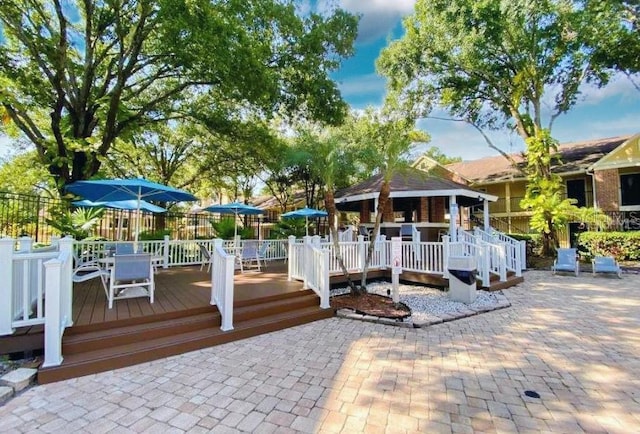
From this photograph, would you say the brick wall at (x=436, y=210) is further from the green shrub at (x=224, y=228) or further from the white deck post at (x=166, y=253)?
the white deck post at (x=166, y=253)

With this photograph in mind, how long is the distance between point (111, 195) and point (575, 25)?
63.1 ft

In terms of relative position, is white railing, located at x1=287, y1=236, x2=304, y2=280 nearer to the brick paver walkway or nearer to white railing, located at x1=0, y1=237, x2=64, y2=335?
the brick paver walkway

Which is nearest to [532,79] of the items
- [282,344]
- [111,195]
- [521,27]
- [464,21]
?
[521,27]

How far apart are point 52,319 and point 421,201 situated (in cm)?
1166

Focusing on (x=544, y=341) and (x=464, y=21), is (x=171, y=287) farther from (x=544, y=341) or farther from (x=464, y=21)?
(x=464, y=21)

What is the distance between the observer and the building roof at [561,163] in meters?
17.6

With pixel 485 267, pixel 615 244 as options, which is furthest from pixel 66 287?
pixel 615 244

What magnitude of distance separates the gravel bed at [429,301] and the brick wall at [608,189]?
1314 cm

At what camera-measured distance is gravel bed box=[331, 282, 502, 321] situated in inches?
249

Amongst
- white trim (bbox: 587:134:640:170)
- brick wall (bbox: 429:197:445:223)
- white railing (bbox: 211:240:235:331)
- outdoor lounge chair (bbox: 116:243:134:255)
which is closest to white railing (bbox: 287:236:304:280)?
white railing (bbox: 211:240:235:331)

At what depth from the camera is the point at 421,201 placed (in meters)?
12.4

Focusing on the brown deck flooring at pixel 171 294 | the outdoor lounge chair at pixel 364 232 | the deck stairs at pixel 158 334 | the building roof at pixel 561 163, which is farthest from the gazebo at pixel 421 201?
the building roof at pixel 561 163

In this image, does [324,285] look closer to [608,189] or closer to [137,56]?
[137,56]

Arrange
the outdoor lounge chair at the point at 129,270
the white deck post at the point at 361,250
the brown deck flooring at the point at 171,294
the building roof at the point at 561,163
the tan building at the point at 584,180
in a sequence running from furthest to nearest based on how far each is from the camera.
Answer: the building roof at the point at 561,163, the tan building at the point at 584,180, the white deck post at the point at 361,250, the outdoor lounge chair at the point at 129,270, the brown deck flooring at the point at 171,294
